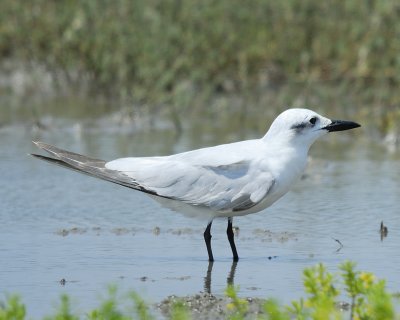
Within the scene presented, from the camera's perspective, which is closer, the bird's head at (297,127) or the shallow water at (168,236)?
the shallow water at (168,236)

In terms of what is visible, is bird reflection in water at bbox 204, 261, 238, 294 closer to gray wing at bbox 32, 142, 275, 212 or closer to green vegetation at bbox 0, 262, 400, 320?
gray wing at bbox 32, 142, 275, 212

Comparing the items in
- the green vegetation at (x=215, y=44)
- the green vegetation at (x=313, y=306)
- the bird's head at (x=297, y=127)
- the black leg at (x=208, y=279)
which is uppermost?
the green vegetation at (x=215, y=44)

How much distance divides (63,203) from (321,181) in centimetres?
207

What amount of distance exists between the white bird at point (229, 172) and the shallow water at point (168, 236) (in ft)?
1.00

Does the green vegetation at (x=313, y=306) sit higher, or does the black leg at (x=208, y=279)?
the black leg at (x=208, y=279)

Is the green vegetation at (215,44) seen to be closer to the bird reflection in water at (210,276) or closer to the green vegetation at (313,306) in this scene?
the bird reflection in water at (210,276)

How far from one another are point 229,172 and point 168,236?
73cm

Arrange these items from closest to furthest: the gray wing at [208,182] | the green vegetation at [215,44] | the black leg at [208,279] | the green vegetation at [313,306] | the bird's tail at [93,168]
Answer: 1. the green vegetation at [313,306]
2. the black leg at [208,279]
3. the gray wing at [208,182]
4. the bird's tail at [93,168]
5. the green vegetation at [215,44]

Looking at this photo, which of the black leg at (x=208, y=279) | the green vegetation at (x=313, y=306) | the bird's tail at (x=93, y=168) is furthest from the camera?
the bird's tail at (x=93, y=168)

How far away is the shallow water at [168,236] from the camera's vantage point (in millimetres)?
5656

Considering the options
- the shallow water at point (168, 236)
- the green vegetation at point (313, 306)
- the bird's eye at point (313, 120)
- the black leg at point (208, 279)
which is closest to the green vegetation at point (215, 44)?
the shallow water at point (168, 236)

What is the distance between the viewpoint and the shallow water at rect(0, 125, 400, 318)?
5.66 meters

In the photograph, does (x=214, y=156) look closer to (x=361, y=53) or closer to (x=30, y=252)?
(x=30, y=252)

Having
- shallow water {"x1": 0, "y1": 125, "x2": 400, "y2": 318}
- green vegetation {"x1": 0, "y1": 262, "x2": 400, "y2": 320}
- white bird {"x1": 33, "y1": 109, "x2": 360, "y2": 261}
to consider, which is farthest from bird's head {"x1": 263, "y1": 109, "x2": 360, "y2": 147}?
green vegetation {"x1": 0, "y1": 262, "x2": 400, "y2": 320}
